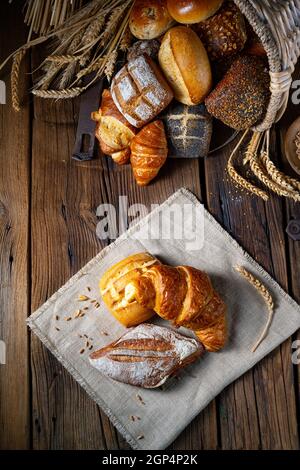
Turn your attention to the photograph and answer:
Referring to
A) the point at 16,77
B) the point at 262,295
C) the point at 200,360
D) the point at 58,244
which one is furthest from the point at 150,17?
the point at 200,360

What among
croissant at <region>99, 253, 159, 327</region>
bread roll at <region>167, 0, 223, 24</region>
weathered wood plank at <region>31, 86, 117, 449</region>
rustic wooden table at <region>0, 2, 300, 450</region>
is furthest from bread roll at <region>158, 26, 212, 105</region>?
croissant at <region>99, 253, 159, 327</region>

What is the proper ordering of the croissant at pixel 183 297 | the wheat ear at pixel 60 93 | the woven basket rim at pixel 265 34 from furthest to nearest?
1. the wheat ear at pixel 60 93
2. the croissant at pixel 183 297
3. the woven basket rim at pixel 265 34

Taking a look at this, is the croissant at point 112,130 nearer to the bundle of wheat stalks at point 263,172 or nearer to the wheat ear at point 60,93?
the wheat ear at point 60,93

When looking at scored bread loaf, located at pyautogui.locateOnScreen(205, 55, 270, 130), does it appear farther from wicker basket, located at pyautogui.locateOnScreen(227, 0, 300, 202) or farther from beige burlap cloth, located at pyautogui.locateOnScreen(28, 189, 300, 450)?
beige burlap cloth, located at pyautogui.locateOnScreen(28, 189, 300, 450)

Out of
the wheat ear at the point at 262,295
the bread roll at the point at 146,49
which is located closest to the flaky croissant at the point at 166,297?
the wheat ear at the point at 262,295

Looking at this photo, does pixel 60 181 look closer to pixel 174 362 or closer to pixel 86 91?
pixel 86 91

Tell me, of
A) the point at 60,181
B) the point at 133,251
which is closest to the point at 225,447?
the point at 133,251

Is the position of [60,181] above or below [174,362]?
above
